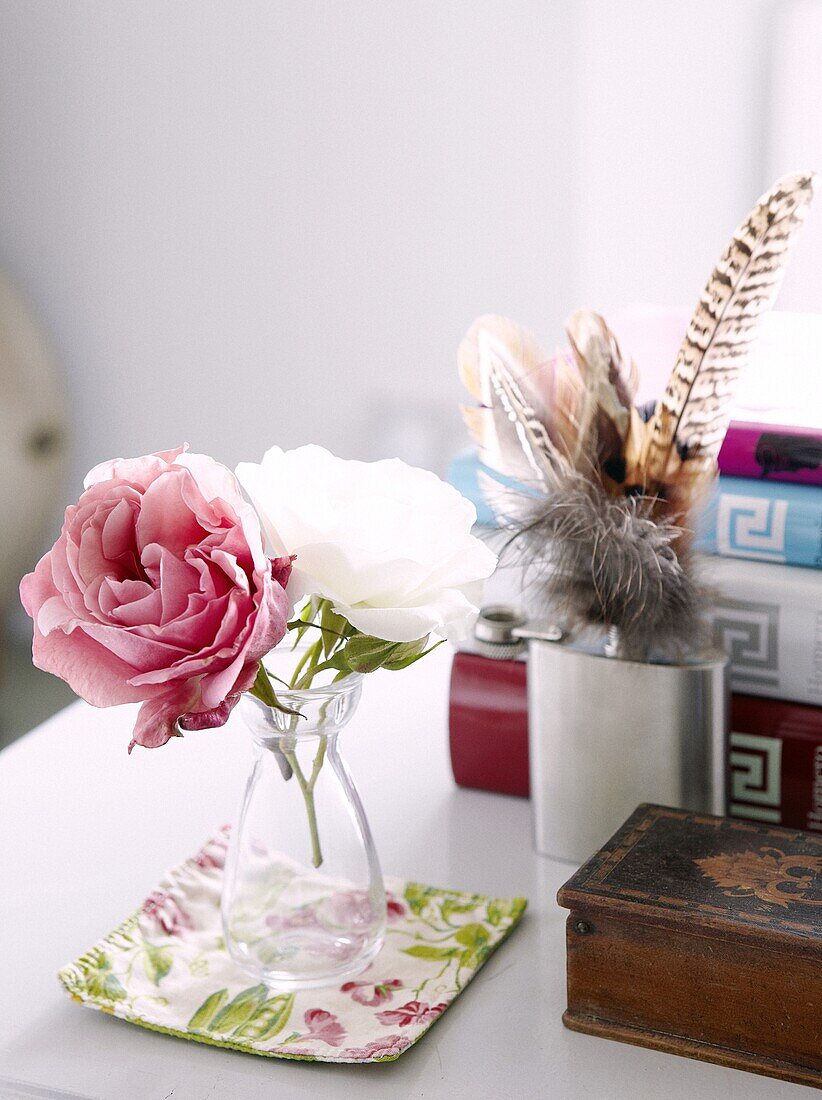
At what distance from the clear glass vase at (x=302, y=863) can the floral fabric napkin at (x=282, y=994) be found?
1 cm

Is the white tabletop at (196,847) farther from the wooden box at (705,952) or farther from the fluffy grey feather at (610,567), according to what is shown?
the fluffy grey feather at (610,567)

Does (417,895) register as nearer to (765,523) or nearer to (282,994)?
(282,994)

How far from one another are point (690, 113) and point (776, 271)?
1033 millimetres

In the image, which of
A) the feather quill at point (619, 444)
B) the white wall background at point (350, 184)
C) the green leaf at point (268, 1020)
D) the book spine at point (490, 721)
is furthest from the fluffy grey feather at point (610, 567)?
the white wall background at point (350, 184)

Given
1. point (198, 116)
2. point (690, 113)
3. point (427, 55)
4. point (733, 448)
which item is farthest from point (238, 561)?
point (198, 116)

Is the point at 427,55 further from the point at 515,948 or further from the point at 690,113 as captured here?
the point at 515,948

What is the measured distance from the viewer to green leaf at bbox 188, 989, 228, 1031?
22.7 inches

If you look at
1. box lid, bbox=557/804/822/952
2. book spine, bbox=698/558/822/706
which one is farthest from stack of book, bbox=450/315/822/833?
box lid, bbox=557/804/822/952

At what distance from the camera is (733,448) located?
72 cm

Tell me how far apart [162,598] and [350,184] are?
1.44 m

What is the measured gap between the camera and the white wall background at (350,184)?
1.60 m

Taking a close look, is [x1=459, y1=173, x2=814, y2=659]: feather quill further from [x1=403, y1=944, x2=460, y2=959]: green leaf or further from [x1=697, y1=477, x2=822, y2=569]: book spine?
[x1=403, y1=944, x2=460, y2=959]: green leaf

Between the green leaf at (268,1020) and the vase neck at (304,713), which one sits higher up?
the vase neck at (304,713)

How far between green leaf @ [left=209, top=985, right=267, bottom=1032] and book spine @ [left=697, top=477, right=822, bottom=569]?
31 centimetres
